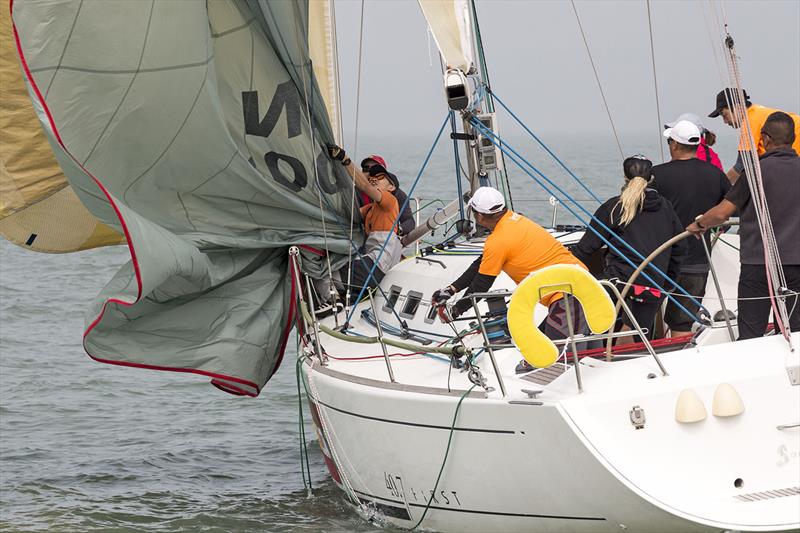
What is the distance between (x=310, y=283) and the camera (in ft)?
25.9

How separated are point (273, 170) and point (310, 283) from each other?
2.53 feet

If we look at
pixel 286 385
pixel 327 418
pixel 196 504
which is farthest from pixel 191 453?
pixel 327 418

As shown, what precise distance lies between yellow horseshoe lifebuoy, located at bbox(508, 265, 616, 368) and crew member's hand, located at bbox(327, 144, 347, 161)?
115 inches

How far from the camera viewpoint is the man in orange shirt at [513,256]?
6.19 metres

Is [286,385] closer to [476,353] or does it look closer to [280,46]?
[280,46]

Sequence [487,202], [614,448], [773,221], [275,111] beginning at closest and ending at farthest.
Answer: [614,448] < [773,221] < [487,202] < [275,111]

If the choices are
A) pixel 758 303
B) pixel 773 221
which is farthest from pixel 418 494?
pixel 773 221

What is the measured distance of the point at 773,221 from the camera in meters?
5.93

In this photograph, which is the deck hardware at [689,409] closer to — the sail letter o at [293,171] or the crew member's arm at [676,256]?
the crew member's arm at [676,256]

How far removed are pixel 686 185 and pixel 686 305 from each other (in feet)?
2.27

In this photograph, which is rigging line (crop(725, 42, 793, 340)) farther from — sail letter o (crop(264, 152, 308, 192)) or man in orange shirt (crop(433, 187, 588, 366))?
sail letter o (crop(264, 152, 308, 192))

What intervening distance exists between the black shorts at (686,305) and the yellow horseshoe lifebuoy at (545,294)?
1.65 m

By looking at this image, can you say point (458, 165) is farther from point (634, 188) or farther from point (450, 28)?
point (634, 188)

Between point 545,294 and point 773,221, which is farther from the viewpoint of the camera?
point 773,221
